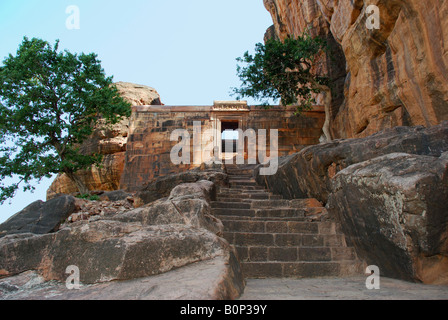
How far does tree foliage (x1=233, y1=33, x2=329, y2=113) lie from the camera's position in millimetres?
13461

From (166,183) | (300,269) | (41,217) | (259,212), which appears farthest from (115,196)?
(300,269)

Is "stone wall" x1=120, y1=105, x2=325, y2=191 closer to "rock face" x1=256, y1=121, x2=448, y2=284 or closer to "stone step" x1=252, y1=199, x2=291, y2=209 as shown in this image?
"stone step" x1=252, y1=199, x2=291, y2=209

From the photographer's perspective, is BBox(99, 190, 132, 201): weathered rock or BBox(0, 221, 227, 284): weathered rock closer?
BBox(0, 221, 227, 284): weathered rock

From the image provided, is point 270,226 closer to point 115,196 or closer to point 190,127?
point 115,196

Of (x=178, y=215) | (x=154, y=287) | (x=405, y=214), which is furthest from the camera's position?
(x=178, y=215)

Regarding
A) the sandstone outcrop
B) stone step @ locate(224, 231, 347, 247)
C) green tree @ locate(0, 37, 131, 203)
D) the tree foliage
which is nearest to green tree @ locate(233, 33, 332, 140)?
the tree foliage

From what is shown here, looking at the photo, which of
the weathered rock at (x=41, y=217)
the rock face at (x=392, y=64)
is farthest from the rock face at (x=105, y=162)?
the rock face at (x=392, y=64)

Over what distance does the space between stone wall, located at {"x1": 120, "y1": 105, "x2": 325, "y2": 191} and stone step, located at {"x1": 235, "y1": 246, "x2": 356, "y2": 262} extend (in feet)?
34.1

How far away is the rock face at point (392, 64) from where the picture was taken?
7.02m

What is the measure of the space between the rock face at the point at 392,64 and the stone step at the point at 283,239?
5.08 metres

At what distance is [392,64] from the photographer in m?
8.84

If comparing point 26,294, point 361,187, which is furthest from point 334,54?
point 26,294

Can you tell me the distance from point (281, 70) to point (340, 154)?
9.69 meters

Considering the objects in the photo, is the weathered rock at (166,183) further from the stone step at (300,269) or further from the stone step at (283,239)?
the stone step at (300,269)
